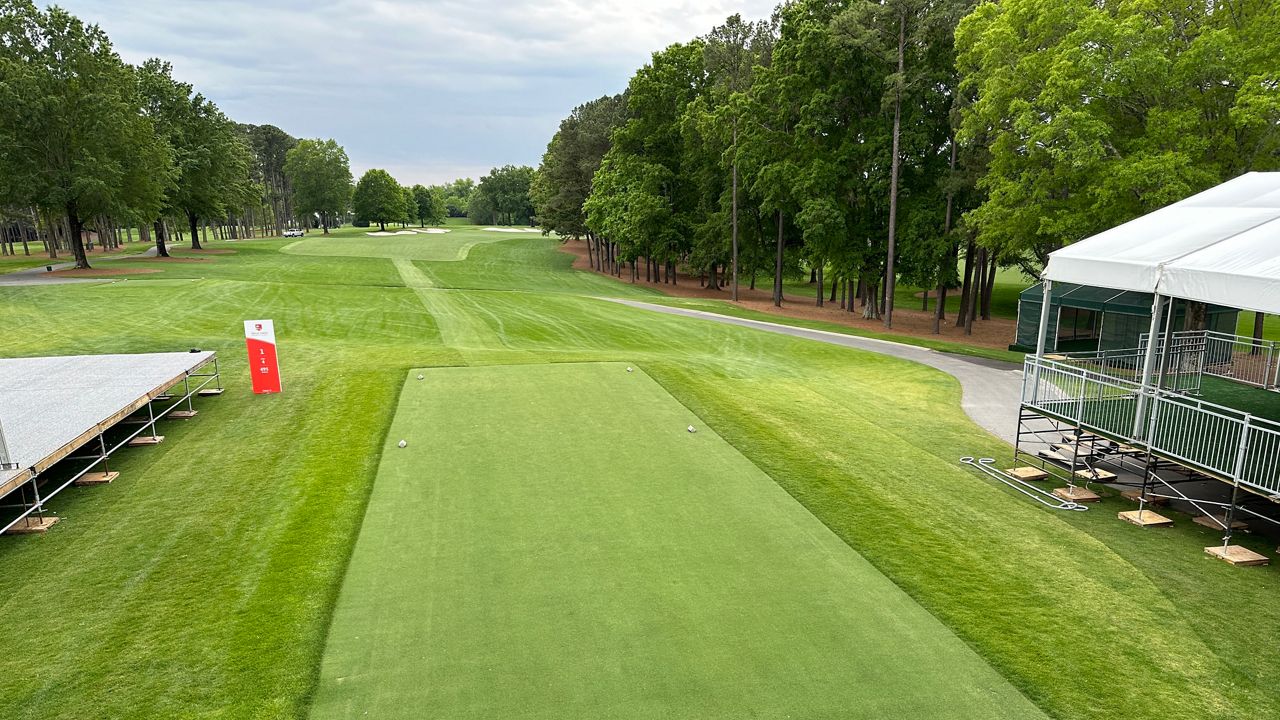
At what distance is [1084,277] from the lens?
1050 cm

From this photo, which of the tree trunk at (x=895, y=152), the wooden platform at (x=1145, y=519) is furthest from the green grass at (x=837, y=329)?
the wooden platform at (x=1145, y=519)

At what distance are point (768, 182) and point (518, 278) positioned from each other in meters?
21.9

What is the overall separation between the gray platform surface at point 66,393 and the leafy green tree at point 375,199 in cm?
10021

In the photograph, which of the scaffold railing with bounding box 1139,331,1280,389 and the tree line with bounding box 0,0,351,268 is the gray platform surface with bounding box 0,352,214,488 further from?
the tree line with bounding box 0,0,351,268

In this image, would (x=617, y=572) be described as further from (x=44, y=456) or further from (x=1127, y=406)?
(x=1127, y=406)

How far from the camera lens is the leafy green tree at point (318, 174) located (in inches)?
3679

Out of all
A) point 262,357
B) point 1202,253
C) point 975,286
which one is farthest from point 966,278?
point 262,357

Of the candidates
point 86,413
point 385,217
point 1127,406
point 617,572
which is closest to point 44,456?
point 86,413

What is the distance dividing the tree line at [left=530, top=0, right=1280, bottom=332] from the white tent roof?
9657mm

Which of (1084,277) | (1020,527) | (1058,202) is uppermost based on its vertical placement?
(1058,202)

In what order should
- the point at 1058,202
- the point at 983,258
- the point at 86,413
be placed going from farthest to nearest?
the point at 983,258
the point at 1058,202
the point at 86,413

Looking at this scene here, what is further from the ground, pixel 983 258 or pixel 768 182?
pixel 768 182

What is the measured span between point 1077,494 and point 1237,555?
7.18 feet

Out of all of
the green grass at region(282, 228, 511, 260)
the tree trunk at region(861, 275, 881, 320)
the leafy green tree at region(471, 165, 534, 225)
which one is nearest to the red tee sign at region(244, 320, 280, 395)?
the tree trunk at region(861, 275, 881, 320)
